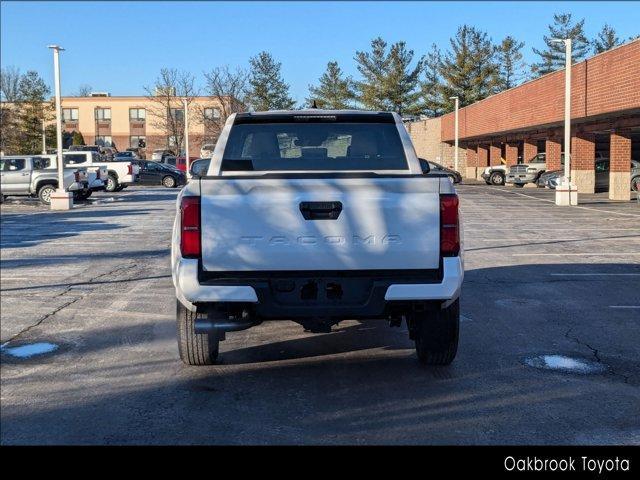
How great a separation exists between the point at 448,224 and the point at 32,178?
25.9m

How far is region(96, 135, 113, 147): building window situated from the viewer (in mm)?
87562

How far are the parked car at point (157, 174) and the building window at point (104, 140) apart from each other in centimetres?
4357

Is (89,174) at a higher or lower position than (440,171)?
lower

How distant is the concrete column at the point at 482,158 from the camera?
60303mm

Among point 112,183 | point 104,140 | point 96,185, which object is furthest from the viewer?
point 104,140

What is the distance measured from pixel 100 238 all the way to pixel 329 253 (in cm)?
1281

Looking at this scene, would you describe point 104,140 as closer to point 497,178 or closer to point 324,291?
point 497,178

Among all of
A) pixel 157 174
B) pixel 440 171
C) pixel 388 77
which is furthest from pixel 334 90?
pixel 440 171

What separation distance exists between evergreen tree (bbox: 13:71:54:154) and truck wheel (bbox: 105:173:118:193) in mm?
21950

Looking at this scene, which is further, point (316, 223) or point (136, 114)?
point (136, 114)

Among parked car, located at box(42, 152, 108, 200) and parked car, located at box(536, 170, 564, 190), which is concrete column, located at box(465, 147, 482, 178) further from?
parked car, located at box(42, 152, 108, 200)

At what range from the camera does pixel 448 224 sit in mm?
5805

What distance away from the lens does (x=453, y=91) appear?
7656cm
